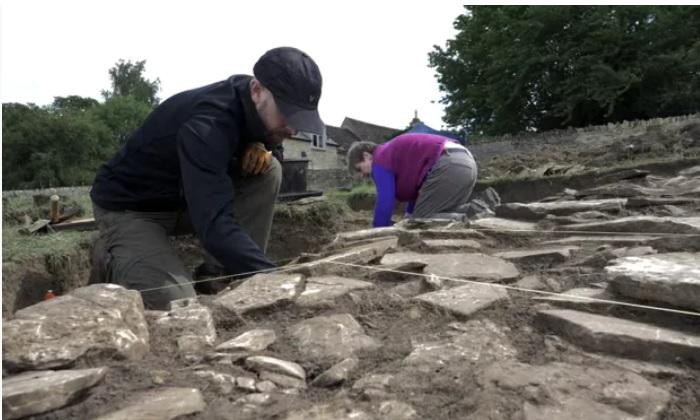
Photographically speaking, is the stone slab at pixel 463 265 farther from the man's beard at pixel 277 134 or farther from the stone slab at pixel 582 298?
the man's beard at pixel 277 134

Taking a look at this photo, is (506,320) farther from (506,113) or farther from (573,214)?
(506,113)

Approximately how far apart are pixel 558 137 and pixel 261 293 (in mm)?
16061

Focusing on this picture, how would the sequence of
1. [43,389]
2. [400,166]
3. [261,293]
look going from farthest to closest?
1. [400,166]
2. [261,293]
3. [43,389]

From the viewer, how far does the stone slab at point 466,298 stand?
1.87 m

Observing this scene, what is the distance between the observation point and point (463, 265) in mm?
2471

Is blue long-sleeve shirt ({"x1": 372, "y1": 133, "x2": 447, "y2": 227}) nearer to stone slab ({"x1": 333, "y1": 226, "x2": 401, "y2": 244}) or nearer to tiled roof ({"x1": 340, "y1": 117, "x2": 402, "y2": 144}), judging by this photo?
stone slab ({"x1": 333, "y1": 226, "x2": 401, "y2": 244})

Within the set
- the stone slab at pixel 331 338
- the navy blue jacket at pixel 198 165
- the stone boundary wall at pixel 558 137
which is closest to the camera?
the stone slab at pixel 331 338

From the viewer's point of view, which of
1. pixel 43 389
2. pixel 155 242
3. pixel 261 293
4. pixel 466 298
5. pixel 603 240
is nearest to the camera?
pixel 43 389

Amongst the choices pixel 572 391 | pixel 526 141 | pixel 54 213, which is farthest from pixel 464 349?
pixel 526 141

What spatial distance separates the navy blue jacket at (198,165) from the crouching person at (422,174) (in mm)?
1618

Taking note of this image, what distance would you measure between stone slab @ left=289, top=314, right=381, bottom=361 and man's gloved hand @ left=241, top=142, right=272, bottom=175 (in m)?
1.58

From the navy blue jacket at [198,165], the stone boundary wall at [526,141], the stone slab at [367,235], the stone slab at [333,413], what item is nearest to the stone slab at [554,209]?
the stone slab at [367,235]

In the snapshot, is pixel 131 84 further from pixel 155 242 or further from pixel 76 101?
pixel 155 242

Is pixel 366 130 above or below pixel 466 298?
above
